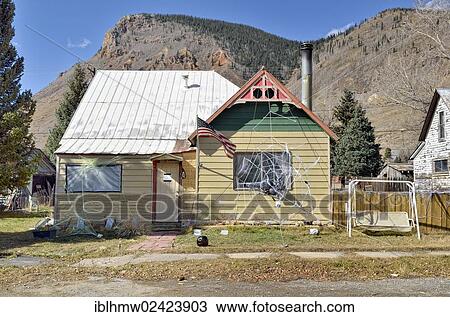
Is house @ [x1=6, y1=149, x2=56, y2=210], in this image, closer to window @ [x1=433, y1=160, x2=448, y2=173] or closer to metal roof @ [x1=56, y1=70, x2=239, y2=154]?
metal roof @ [x1=56, y1=70, x2=239, y2=154]

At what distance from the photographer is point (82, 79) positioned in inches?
1903

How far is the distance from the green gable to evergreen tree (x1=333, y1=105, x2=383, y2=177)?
26.6 meters

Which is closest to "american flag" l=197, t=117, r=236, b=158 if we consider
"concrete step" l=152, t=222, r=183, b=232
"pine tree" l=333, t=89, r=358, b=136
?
"concrete step" l=152, t=222, r=183, b=232

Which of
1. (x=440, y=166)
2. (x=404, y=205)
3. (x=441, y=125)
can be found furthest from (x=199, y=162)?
(x=440, y=166)

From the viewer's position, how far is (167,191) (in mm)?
18500

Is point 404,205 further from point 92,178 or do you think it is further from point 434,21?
point 434,21

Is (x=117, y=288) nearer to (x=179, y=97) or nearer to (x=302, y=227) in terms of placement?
(x=302, y=227)

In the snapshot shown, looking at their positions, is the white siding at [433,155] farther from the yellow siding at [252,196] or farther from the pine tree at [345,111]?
the pine tree at [345,111]

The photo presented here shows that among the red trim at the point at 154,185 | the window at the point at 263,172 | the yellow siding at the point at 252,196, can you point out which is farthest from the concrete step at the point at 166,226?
the window at the point at 263,172

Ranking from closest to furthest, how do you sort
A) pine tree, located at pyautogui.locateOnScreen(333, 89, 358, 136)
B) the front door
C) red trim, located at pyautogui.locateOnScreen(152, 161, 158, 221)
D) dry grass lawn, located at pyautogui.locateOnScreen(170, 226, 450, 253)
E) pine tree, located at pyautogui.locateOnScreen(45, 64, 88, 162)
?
dry grass lawn, located at pyautogui.locateOnScreen(170, 226, 450, 253) → the front door → red trim, located at pyautogui.locateOnScreen(152, 161, 158, 221) → pine tree, located at pyautogui.locateOnScreen(45, 64, 88, 162) → pine tree, located at pyautogui.locateOnScreen(333, 89, 358, 136)

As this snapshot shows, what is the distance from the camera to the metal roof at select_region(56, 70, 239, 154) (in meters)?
19.3

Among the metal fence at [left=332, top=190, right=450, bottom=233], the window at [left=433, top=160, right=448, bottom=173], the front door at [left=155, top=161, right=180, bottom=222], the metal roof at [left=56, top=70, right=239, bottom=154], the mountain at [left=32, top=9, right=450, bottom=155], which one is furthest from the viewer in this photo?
the mountain at [left=32, top=9, right=450, bottom=155]

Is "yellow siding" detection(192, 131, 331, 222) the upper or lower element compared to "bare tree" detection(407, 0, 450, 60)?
lower

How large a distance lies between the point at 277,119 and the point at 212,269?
8.80 metres
